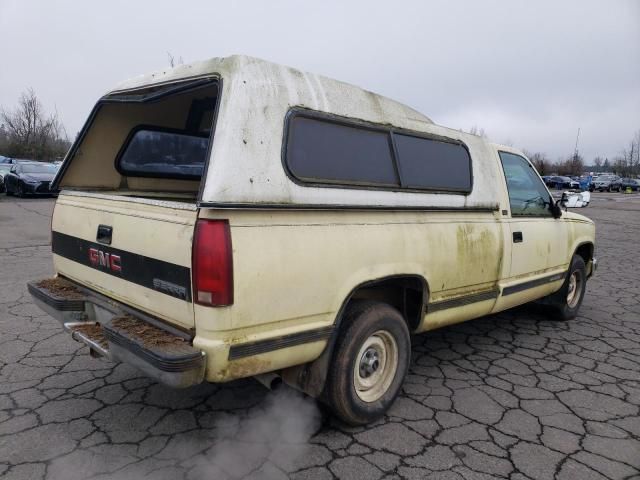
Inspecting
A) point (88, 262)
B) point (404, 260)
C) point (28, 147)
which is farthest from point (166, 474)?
point (28, 147)

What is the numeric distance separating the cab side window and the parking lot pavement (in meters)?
1.32

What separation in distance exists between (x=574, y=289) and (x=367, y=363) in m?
3.53

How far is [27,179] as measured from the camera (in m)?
18.4

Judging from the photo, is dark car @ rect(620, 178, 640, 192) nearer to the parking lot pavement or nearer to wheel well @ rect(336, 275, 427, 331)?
the parking lot pavement

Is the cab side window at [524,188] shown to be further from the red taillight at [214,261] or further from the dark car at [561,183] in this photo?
the dark car at [561,183]

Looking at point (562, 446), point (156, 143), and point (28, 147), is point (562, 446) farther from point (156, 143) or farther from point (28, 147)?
point (28, 147)

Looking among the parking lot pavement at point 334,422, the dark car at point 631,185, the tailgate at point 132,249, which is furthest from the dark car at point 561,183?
the tailgate at point 132,249

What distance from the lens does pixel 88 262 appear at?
305cm

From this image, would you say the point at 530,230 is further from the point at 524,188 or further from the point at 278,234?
the point at 278,234

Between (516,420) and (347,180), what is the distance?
1950 mm

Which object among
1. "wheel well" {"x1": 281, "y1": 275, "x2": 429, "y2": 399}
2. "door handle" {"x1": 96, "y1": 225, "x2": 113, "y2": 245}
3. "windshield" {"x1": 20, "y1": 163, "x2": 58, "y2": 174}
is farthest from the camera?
"windshield" {"x1": 20, "y1": 163, "x2": 58, "y2": 174}

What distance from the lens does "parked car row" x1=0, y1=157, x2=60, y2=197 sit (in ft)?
60.2

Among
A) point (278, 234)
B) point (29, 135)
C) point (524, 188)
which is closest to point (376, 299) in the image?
point (278, 234)

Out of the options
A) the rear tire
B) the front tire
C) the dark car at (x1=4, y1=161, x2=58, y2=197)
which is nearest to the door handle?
the front tire
